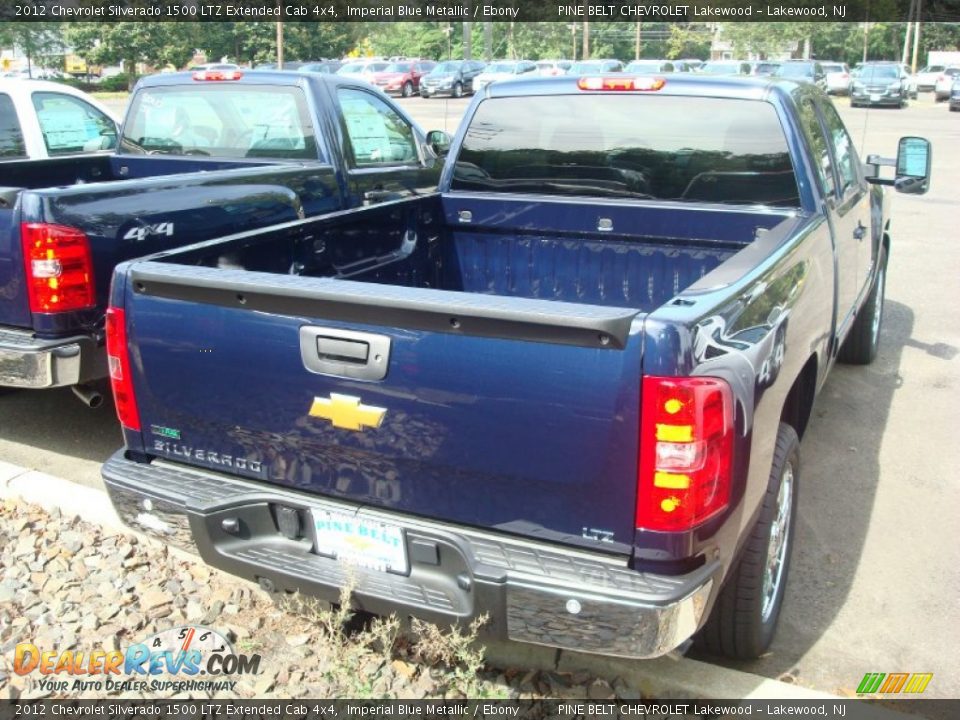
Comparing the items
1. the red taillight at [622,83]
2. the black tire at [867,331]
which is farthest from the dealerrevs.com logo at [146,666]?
the black tire at [867,331]

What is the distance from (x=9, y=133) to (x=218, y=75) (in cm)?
254

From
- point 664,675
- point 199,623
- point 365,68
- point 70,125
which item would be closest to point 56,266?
point 199,623

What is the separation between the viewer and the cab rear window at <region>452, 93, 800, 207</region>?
412 centimetres

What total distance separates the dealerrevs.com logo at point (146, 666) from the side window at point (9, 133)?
5.82 metres

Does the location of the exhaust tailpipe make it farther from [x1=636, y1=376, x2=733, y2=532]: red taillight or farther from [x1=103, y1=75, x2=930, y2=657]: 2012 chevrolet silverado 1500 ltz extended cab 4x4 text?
[x1=636, y1=376, x2=733, y2=532]: red taillight

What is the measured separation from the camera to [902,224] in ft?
38.8

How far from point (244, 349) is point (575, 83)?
2.43 meters

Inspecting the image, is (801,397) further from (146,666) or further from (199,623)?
(146,666)

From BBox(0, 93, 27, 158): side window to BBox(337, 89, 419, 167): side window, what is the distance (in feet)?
10.5

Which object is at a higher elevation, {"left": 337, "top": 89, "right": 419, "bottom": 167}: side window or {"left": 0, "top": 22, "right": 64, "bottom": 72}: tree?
{"left": 0, "top": 22, "right": 64, "bottom": 72}: tree

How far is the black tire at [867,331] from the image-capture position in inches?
237

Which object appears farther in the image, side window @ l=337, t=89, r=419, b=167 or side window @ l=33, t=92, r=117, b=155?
side window @ l=33, t=92, r=117, b=155

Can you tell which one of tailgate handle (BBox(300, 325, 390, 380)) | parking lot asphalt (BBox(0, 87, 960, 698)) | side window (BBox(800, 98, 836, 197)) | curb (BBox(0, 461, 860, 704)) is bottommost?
parking lot asphalt (BBox(0, 87, 960, 698))

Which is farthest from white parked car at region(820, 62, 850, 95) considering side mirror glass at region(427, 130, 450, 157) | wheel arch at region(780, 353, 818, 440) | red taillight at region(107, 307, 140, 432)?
red taillight at region(107, 307, 140, 432)
